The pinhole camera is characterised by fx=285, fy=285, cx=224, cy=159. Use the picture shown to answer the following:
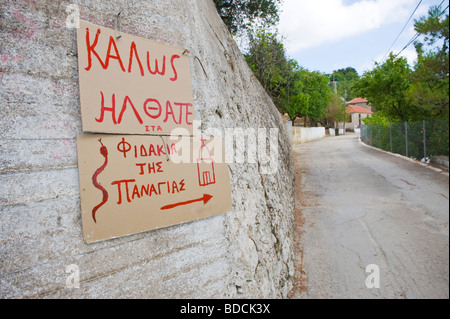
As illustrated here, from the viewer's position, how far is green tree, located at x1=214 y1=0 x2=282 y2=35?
8.02 meters

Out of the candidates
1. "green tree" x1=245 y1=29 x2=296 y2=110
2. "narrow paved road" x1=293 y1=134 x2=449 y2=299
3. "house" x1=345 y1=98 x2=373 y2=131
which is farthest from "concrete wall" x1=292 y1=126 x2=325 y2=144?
"narrow paved road" x1=293 y1=134 x2=449 y2=299

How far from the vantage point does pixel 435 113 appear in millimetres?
956

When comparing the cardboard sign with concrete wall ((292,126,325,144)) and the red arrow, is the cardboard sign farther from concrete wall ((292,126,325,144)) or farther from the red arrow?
concrete wall ((292,126,325,144))

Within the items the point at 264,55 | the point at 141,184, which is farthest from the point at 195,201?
the point at 264,55

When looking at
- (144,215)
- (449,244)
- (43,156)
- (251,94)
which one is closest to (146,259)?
(144,215)

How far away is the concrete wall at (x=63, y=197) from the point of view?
1532 mm

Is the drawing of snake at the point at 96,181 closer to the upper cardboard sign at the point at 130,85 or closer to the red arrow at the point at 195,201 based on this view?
the upper cardboard sign at the point at 130,85

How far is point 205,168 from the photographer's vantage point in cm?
223

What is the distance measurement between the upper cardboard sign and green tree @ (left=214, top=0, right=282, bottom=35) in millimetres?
6390

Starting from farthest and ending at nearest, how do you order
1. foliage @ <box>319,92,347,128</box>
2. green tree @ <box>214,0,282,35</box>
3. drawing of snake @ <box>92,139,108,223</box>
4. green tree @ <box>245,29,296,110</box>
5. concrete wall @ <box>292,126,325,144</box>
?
foliage @ <box>319,92,347,128</box> < concrete wall @ <box>292,126,325,144</box> < green tree @ <box>245,29,296,110</box> < green tree @ <box>214,0,282,35</box> < drawing of snake @ <box>92,139,108,223</box>

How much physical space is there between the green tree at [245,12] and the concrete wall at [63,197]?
20.9 ft

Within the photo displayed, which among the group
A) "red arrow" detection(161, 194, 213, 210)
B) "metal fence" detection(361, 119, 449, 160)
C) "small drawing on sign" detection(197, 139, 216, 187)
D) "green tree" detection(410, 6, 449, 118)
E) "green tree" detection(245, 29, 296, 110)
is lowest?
"red arrow" detection(161, 194, 213, 210)

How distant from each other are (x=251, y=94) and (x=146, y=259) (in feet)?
10.1
